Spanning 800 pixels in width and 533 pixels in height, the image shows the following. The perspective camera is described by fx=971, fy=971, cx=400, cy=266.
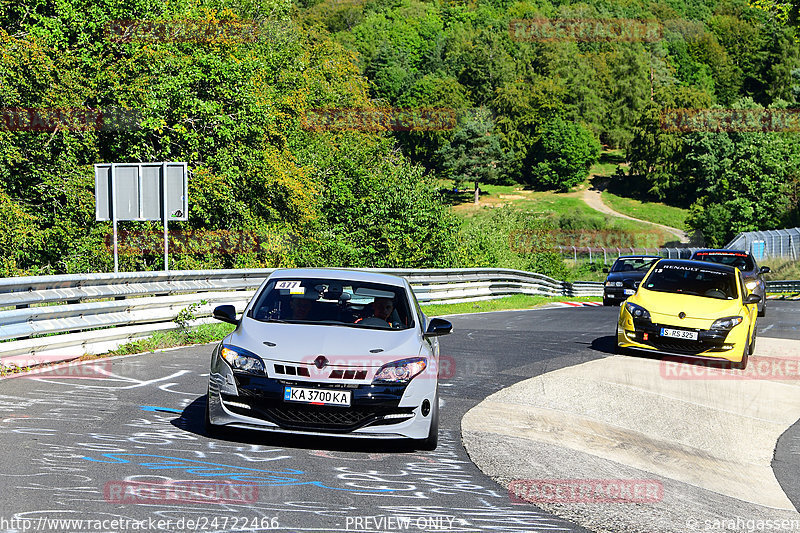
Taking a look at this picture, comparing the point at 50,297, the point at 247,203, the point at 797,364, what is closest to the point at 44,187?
the point at 247,203

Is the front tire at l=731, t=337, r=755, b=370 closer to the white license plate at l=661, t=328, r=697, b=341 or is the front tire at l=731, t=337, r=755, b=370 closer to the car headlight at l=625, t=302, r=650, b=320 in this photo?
the white license plate at l=661, t=328, r=697, b=341

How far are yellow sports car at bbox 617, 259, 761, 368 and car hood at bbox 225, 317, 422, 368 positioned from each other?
7464 millimetres

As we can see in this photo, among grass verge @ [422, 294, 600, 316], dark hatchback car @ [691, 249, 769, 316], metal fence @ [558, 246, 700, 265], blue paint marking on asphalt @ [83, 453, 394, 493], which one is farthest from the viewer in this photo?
metal fence @ [558, 246, 700, 265]

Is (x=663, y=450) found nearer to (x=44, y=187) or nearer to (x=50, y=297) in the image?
(x=50, y=297)

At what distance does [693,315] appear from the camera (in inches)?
574

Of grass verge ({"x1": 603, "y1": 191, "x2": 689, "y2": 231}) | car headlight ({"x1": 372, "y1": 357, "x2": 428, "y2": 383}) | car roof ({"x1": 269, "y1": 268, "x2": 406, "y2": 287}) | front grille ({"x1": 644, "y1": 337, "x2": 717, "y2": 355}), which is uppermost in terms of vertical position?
car roof ({"x1": 269, "y1": 268, "x2": 406, "y2": 287})

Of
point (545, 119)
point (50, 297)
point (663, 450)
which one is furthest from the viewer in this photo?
point (545, 119)

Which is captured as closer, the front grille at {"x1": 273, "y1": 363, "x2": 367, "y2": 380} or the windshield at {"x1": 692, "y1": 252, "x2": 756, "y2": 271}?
the front grille at {"x1": 273, "y1": 363, "x2": 367, "y2": 380}

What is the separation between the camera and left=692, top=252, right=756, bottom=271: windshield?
25203mm

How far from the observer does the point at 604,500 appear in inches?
257

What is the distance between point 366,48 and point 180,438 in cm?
16185

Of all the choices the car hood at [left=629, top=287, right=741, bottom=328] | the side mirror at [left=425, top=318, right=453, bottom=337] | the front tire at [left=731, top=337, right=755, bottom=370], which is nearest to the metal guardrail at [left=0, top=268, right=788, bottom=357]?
the side mirror at [left=425, top=318, right=453, bottom=337]

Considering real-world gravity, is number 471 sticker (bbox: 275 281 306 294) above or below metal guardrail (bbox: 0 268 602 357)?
above

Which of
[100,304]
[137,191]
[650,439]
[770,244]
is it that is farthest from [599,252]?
[650,439]
